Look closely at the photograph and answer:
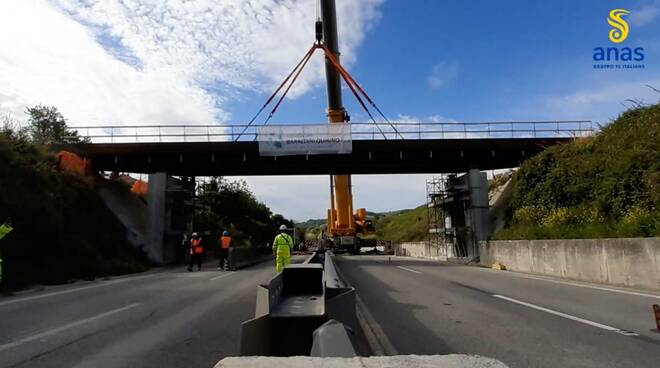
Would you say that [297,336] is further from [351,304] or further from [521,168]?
[521,168]

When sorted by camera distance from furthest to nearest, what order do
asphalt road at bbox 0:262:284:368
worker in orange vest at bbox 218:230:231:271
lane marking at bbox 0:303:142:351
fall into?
worker in orange vest at bbox 218:230:231:271 → lane marking at bbox 0:303:142:351 → asphalt road at bbox 0:262:284:368

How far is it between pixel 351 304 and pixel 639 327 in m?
4.56

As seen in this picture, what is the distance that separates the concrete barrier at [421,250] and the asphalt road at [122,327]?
2353 centimetres

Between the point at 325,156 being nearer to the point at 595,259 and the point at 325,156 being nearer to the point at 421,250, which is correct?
the point at 595,259

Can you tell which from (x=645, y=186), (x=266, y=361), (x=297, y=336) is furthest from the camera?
(x=645, y=186)

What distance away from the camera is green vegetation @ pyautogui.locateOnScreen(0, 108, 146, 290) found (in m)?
16.2

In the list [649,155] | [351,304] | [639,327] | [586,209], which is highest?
Answer: [649,155]

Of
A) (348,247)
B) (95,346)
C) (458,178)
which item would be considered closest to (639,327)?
(95,346)

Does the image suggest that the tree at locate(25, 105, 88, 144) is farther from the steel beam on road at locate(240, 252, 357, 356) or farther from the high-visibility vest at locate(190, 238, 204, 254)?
the steel beam on road at locate(240, 252, 357, 356)

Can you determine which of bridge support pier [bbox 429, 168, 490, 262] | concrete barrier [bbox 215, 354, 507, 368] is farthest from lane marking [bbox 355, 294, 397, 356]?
bridge support pier [bbox 429, 168, 490, 262]

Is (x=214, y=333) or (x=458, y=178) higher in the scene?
(x=458, y=178)

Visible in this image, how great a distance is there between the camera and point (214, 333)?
24.2 ft

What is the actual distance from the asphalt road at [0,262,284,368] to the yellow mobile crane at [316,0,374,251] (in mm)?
19282

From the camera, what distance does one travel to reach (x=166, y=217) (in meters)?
28.9
